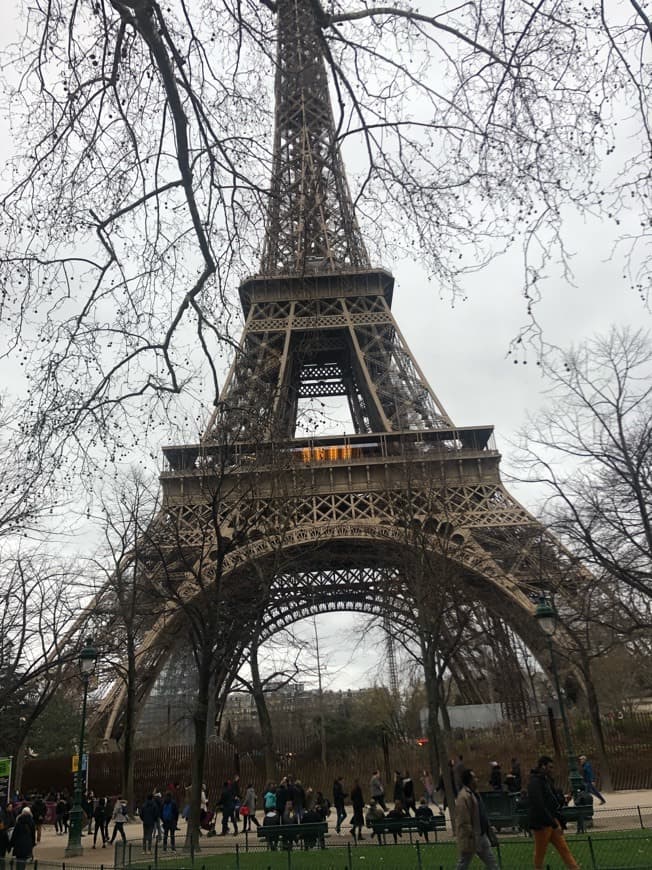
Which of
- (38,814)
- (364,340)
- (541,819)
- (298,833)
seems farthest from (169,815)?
(364,340)

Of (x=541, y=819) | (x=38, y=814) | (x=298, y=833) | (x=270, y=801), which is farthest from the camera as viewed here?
(x=38, y=814)

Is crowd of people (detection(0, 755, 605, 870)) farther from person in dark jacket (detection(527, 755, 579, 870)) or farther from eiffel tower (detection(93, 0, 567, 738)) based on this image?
eiffel tower (detection(93, 0, 567, 738))

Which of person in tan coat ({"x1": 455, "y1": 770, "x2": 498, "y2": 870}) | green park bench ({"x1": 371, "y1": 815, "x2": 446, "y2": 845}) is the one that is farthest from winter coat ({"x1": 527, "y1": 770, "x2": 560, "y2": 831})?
green park bench ({"x1": 371, "y1": 815, "x2": 446, "y2": 845})

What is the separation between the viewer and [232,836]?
19.9 metres

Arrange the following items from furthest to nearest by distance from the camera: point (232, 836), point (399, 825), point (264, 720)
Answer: point (264, 720) < point (232, 836) < point (399, 825)

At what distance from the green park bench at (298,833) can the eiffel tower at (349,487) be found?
18.4ft

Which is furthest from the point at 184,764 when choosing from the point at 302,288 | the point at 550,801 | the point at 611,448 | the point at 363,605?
the point at 302,288

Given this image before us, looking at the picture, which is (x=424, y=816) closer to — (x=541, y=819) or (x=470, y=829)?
(x=541, y=819)

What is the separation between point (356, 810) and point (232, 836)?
5196 mm

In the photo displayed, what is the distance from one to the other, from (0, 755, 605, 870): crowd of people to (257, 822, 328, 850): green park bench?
105cm

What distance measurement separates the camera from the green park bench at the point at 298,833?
1288cm

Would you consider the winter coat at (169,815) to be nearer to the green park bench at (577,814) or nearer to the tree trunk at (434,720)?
the tree trunk at (434,720)

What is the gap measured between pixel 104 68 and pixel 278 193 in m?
1.96

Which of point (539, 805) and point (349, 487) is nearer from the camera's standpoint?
point (539, 805)
